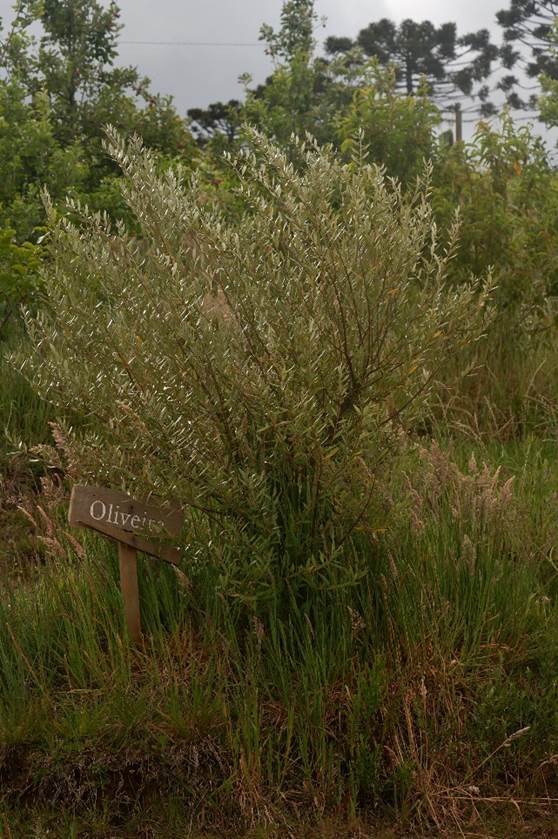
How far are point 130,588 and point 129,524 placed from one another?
211 mm

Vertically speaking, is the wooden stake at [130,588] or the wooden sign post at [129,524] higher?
the wooden sign post at [129,524]

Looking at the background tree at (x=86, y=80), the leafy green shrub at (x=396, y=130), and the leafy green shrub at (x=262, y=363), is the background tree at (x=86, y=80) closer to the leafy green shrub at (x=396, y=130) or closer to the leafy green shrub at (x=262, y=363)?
the leafy green shrub at (x=396, y=130)

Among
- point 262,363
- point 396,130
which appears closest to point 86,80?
point 396,130

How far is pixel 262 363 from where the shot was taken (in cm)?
356

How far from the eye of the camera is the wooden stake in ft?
12.1

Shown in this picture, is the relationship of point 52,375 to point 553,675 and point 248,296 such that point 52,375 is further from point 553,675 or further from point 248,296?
point 553,675

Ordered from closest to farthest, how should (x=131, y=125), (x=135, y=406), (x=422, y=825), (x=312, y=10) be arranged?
1. (x=422, y=825)
2. (x=135, y=406)
3. (x=131, y=125)
4. (x=312, y=10)

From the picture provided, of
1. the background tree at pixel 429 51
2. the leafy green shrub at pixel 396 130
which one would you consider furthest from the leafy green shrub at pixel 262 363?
the background tree at pixel 429 51

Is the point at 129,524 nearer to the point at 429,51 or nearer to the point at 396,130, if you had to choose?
the point at 396,130

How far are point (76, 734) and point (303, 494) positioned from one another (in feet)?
3.39

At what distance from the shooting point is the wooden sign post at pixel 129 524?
143 inches

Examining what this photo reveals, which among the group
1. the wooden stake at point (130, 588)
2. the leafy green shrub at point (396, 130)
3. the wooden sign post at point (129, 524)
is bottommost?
the wooden stake at point (130, 588)

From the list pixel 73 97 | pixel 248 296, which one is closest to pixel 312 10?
pixel 73 97

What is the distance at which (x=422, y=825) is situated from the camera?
133 inches
